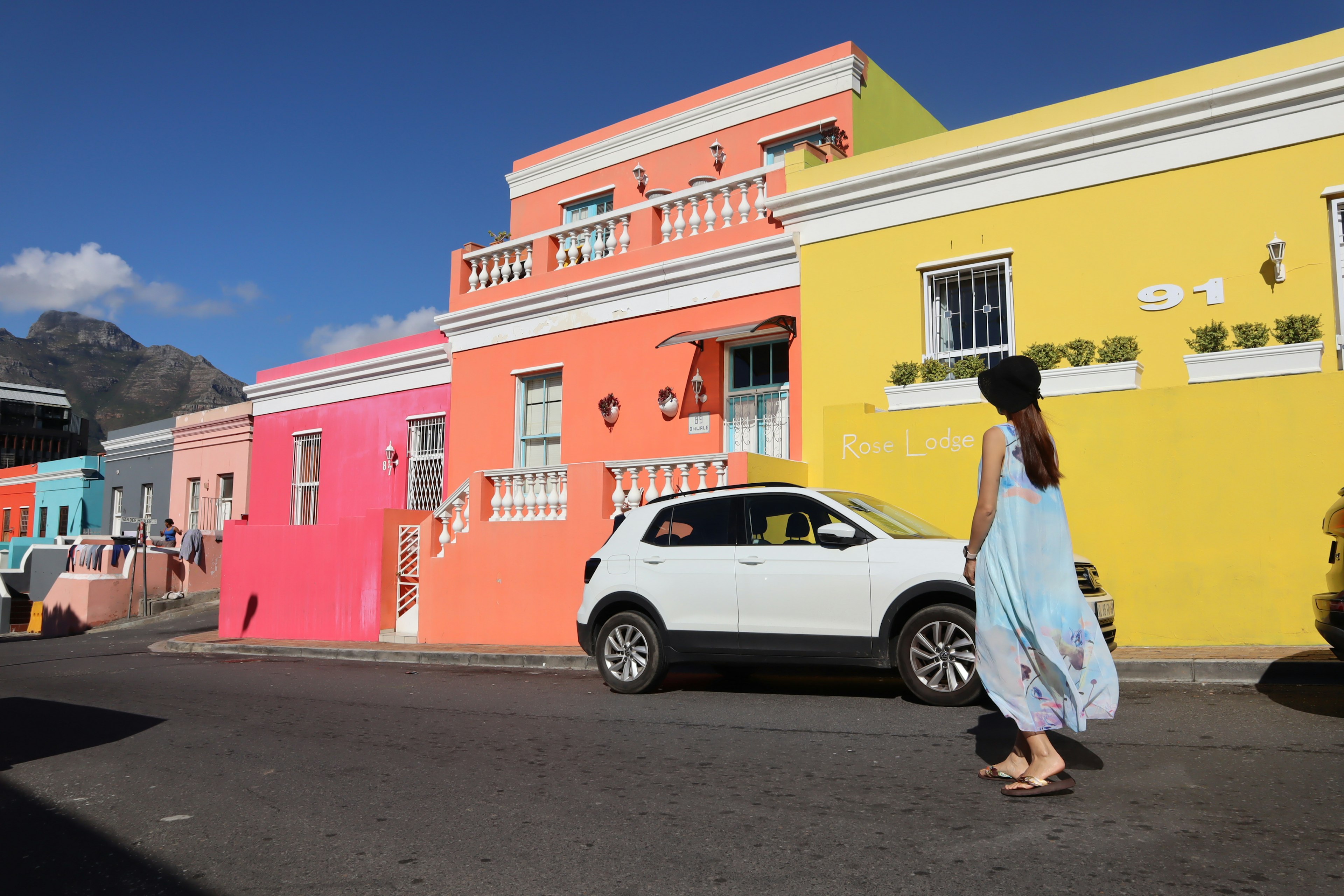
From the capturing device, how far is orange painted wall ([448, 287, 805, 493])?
44.4 ft

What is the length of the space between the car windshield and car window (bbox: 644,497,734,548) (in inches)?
34.6

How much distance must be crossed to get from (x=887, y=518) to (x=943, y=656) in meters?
1.38

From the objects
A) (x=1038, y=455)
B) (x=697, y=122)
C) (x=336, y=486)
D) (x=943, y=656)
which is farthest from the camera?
(x=336, y=486)

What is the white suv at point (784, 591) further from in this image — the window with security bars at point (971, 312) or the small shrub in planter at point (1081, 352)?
the window with security bars at point (971, 312)

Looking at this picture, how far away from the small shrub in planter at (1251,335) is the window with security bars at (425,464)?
13.3 meters

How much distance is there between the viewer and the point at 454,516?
45.0 ft

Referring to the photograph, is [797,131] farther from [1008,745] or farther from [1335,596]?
[1008,745]

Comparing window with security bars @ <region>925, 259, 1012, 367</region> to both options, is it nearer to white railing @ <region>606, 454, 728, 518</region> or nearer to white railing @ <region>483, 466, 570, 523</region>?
white railing @ <region>606, 454, 728, 518</region>

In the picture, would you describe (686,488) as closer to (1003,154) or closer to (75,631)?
(1003,154)

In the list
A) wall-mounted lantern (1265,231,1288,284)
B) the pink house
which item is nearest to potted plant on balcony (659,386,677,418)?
→ the pink house

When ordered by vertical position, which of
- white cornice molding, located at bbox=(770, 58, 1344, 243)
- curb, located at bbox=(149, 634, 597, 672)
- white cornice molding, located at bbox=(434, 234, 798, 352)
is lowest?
curb, located at bbox=(149, 634, 597, 672)

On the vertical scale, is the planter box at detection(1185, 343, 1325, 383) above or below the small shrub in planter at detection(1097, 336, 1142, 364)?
below

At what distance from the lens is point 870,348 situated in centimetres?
1188

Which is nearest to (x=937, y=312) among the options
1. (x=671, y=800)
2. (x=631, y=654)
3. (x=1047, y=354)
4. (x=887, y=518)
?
(x=1047, y=354)
